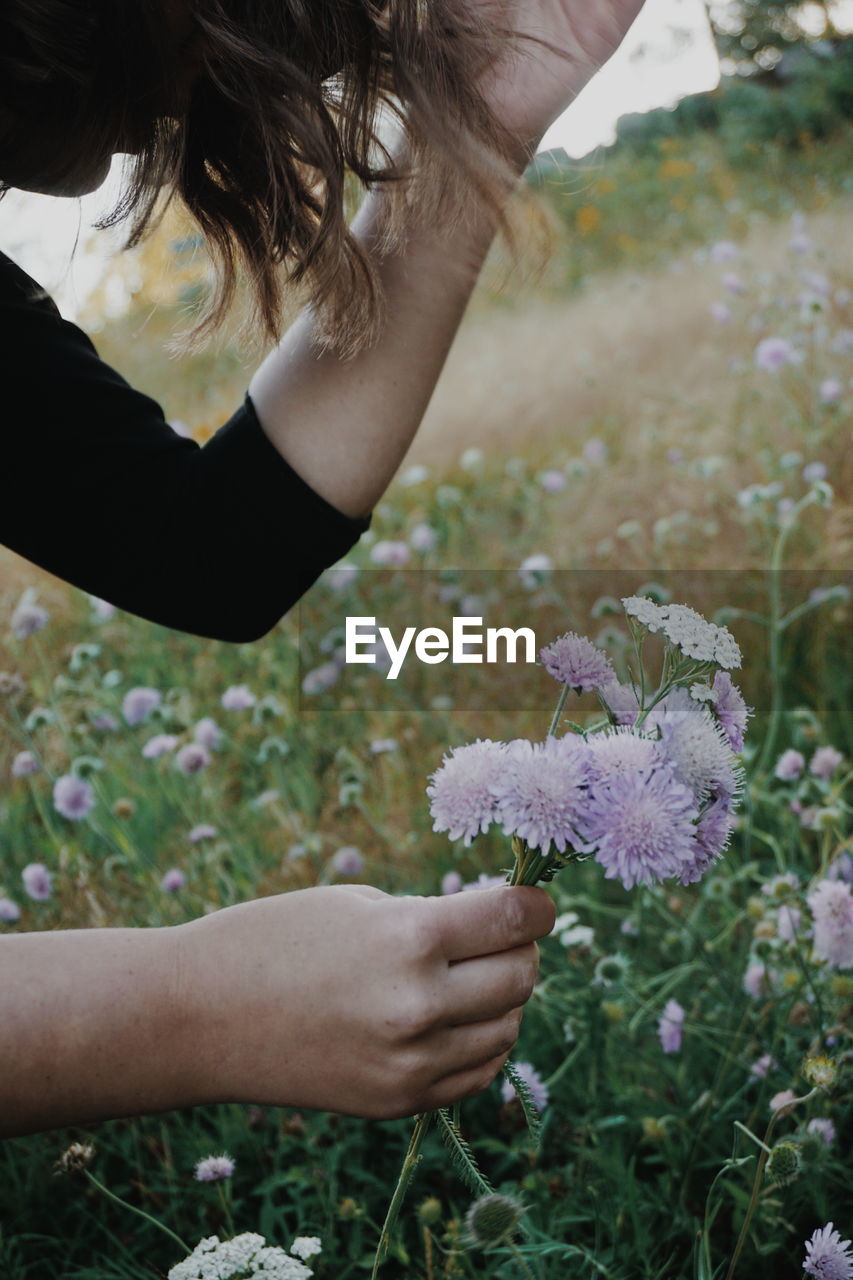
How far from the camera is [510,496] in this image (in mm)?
2863

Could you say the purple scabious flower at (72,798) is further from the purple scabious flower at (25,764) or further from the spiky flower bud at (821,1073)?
the spiky flower bud at (821,1073)

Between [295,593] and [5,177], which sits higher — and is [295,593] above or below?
below

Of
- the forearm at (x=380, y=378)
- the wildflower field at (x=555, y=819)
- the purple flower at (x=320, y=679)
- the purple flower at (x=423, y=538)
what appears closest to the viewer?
the wildflower field at (x=555, y=819)

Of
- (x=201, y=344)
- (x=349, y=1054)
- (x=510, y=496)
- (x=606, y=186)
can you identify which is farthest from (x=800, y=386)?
(x=606, y=186)

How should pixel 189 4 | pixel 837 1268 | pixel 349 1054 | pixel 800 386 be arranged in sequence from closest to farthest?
pixel 349 1054 → pixel 837 1268 → pixel 189 4 → pixel 800 386

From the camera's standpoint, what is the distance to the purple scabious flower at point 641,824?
1.77ft

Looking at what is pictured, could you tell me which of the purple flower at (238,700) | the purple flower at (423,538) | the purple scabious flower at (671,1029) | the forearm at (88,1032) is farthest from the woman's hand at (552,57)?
the purple flower at (423,538)

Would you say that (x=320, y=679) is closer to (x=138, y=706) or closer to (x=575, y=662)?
(x=138, y=706)

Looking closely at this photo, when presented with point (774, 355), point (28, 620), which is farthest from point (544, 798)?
point (774, 355)

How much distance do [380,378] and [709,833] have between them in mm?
465

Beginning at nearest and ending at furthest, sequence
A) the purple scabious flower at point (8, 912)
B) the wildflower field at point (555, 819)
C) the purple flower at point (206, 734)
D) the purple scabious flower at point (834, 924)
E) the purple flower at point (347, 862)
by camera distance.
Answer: the wildflower field at point (555, 819) → the purple scabious flower at point (834, 924) → the purple scabious flower at point (8, 912) → the purple flower at point (347, 862) → the purple flower at point (206, 734)

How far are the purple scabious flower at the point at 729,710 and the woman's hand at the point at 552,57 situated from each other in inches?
18.9

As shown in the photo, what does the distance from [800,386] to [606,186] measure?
14.1 ft

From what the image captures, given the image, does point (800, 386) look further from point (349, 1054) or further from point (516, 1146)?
point (349, 1054)
